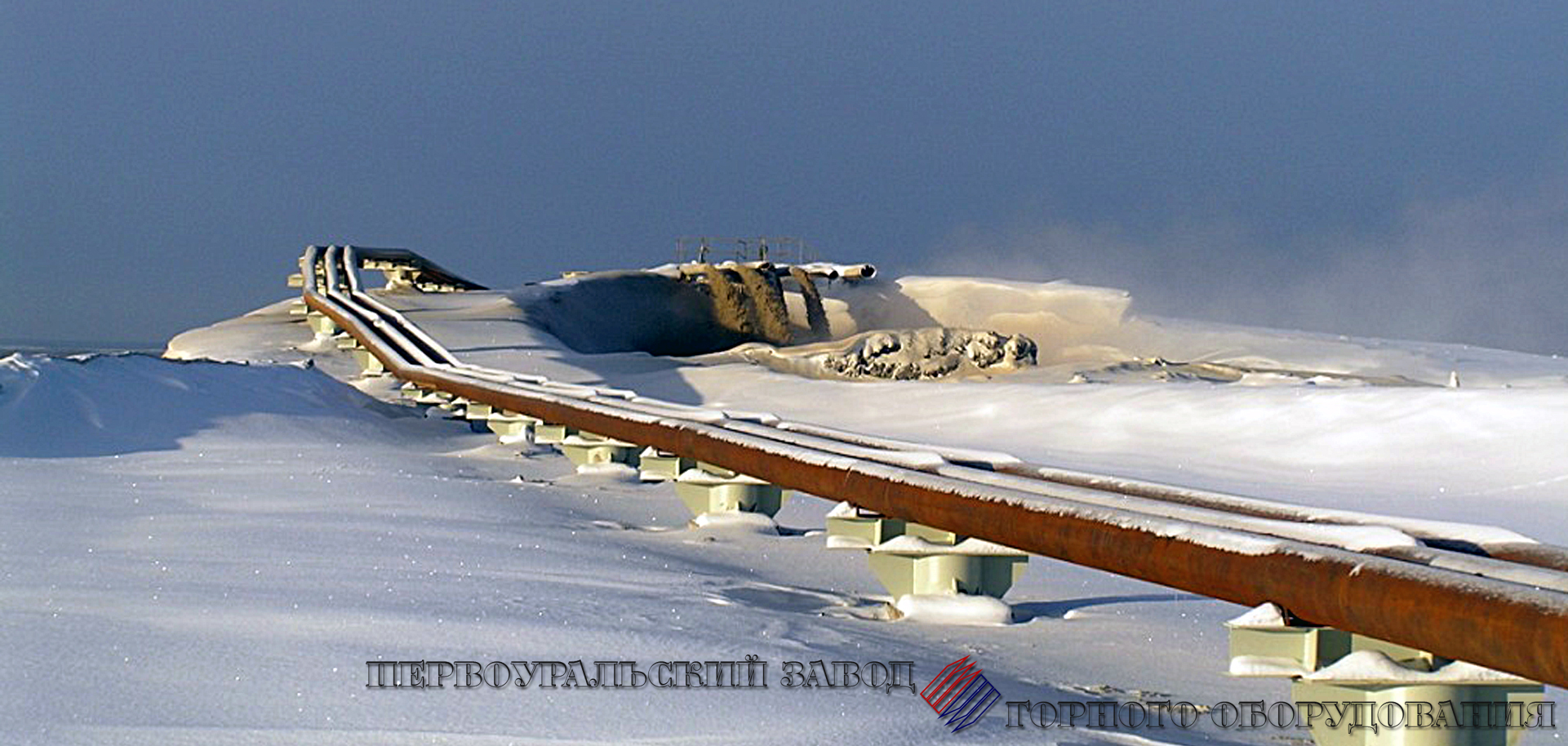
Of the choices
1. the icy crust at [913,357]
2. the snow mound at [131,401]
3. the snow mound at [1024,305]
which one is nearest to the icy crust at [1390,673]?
the snow mound at [131,401]

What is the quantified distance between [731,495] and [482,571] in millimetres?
2225

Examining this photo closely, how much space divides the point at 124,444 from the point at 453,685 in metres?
6.47

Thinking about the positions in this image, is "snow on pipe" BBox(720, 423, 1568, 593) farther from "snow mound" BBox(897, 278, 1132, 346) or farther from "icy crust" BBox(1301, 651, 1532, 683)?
"snow mound" BBox(897, 278, 1132, 346)

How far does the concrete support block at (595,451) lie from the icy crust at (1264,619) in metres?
6.31

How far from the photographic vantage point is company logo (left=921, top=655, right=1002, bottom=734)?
11.5 ft

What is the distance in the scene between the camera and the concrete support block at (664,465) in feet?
25.5

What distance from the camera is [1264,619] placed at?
3.42 m

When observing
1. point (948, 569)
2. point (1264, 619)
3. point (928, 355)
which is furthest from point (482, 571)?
point (928, 355)

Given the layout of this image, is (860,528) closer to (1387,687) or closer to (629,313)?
(1387,687)

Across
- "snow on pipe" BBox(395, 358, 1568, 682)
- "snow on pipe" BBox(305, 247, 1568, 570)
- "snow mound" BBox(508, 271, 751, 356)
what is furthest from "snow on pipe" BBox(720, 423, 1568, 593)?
"snow mound" BBox(508, 271, 751, 356)

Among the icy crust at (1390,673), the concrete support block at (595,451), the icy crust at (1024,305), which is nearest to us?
the icy crust at (1390,673)

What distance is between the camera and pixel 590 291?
3616 centimetres

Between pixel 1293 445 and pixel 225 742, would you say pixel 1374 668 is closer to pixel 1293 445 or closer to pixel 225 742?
pixel 225 742

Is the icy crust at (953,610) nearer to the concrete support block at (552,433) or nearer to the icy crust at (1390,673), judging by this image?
the icy crust at (1390,673)
